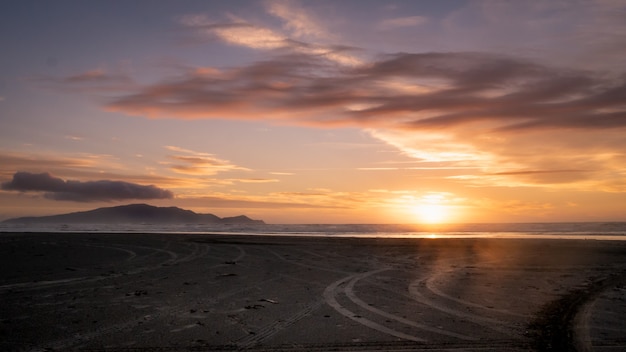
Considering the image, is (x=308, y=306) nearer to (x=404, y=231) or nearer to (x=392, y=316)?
(x=392, y=316)

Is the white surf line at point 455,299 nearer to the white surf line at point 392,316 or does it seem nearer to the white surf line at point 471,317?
the white surf line at point 471,317

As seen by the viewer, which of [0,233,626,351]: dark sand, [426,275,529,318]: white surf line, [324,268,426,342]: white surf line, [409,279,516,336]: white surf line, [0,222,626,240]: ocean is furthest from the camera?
[0,222,626,240]: ocean

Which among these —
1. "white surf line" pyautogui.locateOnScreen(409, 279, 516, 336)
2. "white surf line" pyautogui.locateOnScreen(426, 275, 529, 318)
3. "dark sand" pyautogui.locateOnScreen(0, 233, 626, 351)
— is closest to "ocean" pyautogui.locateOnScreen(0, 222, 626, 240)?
"dark sand" pyautogui.locateOnScreen(0, 233, 626, 351)

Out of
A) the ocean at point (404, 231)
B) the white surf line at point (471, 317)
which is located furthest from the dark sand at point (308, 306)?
the ocean at point (404, 231)

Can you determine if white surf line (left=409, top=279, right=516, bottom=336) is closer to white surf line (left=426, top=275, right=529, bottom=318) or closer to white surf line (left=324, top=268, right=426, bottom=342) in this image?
white surf line (left=426, top=275, right=529, bottom=318)

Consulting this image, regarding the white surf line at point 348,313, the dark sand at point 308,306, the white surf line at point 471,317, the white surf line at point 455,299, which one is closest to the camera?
the dark sand at point 308,306

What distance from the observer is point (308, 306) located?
9.10 m

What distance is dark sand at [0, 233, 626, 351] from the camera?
653 centimetres

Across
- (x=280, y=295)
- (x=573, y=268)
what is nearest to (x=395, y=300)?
(x=280, y=295)

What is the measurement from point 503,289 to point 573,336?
4.77 m

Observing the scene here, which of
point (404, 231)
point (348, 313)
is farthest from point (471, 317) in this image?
point (404, 231)

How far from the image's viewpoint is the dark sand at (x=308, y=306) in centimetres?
653

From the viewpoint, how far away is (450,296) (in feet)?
33.8

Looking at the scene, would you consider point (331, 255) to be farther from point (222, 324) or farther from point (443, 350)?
point (443, 350)
